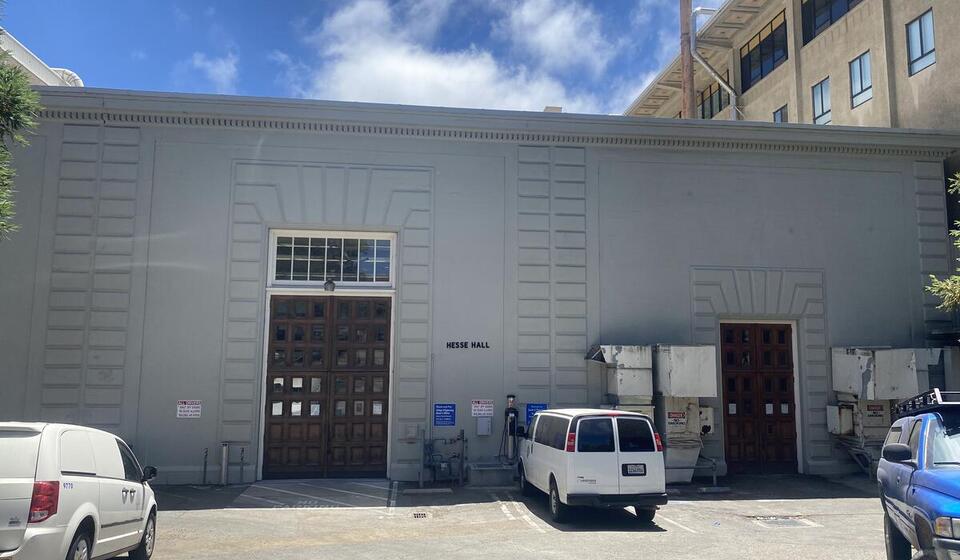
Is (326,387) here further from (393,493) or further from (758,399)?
(758,399)

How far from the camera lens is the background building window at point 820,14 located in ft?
80.3

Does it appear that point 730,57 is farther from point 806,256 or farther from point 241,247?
point 241,247

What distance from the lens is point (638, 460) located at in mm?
11984

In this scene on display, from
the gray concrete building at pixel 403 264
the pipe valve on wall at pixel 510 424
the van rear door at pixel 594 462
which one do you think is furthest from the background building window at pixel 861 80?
the van rear door at pixel 594 462

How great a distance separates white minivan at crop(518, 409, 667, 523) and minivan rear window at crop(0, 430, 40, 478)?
7.61 metres

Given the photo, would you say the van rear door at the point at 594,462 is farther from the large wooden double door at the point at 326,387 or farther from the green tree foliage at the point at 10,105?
the green tree foliage at the point at 10,105

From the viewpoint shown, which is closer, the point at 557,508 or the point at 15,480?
the point at 15,480

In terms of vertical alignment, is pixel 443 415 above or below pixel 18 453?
below

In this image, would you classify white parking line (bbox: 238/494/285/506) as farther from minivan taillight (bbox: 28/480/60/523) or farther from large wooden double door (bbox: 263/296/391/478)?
minivan taillight (bbox: 28/480/60/523)

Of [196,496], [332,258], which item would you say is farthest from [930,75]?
[196,496]

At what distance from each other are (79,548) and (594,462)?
24.4 feet

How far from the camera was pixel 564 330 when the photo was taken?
17.7 metres

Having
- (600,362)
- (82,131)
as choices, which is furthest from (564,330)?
(82,131)

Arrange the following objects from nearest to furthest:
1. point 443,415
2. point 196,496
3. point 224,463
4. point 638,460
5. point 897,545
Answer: point 897,545, point 638,460, point 196,496, point 224,463, point 443,415
